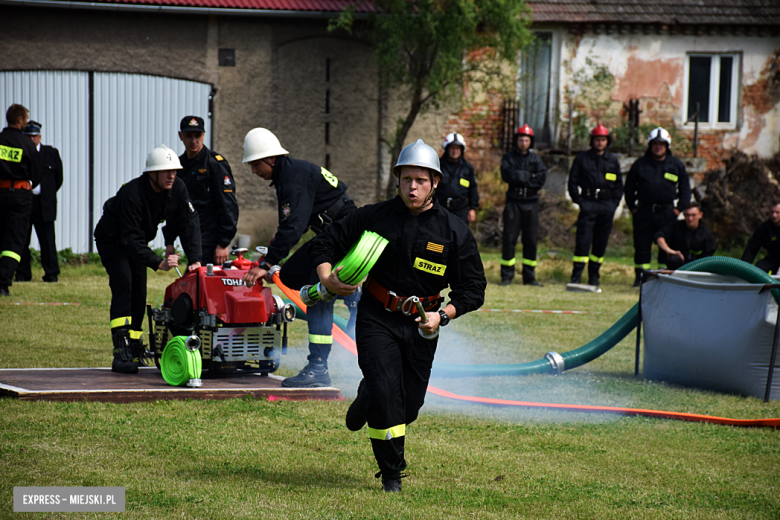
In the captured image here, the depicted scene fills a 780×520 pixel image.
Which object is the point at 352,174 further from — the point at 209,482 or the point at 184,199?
the point at 209,482

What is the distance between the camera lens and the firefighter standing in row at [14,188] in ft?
35.6

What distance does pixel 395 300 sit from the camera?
442 cm

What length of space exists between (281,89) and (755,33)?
10.6m

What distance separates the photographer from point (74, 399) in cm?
599

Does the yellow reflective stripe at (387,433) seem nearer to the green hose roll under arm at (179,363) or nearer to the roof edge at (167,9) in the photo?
the green hose roll under arm at (179,363)

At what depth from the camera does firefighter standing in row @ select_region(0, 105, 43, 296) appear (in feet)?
35.6

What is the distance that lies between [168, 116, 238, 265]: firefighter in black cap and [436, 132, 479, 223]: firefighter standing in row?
571 cm

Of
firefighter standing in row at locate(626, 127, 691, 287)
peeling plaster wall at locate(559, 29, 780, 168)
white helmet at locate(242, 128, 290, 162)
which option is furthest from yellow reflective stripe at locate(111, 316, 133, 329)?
peeling plaster wall at locate(559, 29, 780, 168)

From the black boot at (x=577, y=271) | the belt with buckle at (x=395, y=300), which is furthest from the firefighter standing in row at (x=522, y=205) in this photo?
the belt with buckle at (x=395, y=300)

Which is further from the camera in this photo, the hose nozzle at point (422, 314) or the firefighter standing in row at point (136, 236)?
the firefighter standing in row at point (136, 236)

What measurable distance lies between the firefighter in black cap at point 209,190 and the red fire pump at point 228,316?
157 cm

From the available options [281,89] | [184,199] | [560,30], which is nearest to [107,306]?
[184,199]

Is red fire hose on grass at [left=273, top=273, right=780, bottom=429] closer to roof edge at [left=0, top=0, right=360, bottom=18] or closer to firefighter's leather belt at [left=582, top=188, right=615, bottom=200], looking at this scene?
firefighter's leather belt at [left=582, top=188, right=615, bottom=200]

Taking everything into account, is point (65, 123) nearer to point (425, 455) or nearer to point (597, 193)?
point (597, 193)
